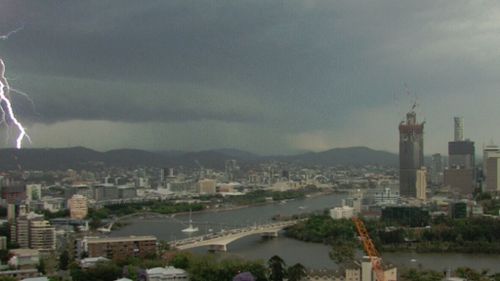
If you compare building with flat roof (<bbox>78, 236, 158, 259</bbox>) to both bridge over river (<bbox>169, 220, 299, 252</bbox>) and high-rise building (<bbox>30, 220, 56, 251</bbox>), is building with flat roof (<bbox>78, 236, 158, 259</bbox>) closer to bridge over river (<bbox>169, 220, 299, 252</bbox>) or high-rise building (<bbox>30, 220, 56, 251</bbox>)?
bridge over river (<bbox>169, 220, 299, 252</bbox>)

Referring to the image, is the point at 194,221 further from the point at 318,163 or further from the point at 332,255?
the point at 318,163

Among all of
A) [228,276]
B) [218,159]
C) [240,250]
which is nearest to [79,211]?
[240,250]

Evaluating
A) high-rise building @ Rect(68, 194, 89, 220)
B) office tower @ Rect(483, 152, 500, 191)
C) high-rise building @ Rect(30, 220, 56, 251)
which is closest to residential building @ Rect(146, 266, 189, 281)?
high-rise building @ Rect(30, 220, 56, 251)

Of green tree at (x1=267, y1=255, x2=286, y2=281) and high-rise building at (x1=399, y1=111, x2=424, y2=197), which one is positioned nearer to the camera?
green tree at (x1=267, y1=255, x2=286, y2=281)

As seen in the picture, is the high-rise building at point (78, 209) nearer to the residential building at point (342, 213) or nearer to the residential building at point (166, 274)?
the residential building at point (342, 213)

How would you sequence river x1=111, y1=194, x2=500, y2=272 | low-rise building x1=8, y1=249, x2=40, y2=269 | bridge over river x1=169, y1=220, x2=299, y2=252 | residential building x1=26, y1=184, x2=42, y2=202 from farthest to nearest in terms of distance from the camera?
1. residential building x1=26, y1=184, x2=42, y2=202
2. bridge over river x1=169, y1=220, x2=299, y2=252
3. river x1=111, y1=194, x2=500, y2=272
4. low-rise building x1=8, y1=249, x2=40, y2=269

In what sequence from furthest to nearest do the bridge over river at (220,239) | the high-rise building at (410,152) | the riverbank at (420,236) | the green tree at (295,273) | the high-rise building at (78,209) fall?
the high-rise building at (410,152)
the high-rise building at (78,209)
the bridge over river at (220,239)
the riverbank at (420,236)
the green tree at (295,273)

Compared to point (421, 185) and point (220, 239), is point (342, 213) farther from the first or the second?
point (421, 185)

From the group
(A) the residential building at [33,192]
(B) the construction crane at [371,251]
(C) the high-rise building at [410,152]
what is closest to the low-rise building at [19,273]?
(B) the construction crane at [371,251]
